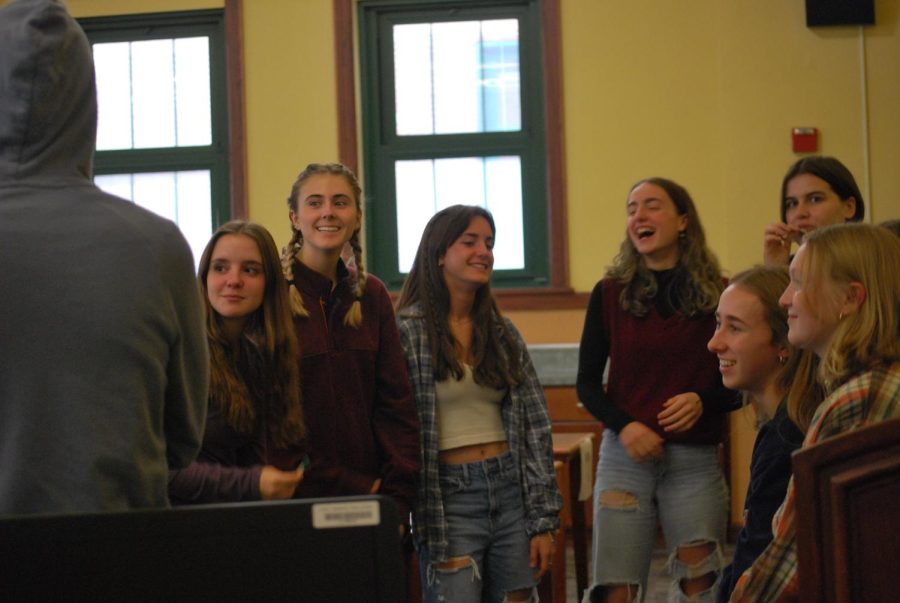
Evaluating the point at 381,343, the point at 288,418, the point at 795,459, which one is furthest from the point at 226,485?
the point at 795,459

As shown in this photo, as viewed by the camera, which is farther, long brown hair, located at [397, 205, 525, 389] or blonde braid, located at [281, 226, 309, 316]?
long brown hair, located at [397, 205, 525, 389]

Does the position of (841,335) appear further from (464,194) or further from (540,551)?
(464,194)

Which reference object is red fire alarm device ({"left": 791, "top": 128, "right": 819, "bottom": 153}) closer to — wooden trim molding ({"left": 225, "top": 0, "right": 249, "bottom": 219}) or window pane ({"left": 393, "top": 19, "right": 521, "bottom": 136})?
window pane ({"left": 393, "top": 19, "right": 521, "bottom": 136})

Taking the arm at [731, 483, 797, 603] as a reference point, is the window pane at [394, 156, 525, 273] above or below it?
above

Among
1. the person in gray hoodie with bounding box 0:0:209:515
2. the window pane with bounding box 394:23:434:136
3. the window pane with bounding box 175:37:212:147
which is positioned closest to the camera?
the person in gray hoodie with bounding box 0:0:209:515

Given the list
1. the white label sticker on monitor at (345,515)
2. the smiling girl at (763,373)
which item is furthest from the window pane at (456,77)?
the white label sticker on monitor at (345,515)

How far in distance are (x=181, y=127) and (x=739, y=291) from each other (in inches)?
171

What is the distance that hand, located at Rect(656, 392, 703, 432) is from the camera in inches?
109

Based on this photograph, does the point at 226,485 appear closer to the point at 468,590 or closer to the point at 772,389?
the point at 468,590

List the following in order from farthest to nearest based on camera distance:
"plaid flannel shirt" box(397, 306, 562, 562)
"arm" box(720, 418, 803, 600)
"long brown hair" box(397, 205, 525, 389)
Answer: "long brown hair" box(397, 205, 525, 389)
"plaid flannel shirt" box(397, 306, 562, 562)
"arm" box(720, 418, 803, 600)

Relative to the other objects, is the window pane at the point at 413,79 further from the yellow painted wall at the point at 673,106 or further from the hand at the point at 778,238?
the hand at the point at 778,238

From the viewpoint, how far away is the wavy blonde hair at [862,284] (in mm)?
1663

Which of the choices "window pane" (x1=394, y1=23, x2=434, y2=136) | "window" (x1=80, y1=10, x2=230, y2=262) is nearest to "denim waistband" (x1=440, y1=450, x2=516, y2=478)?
"window pane" (x1=394, y1=23, x2=434, y2=136)

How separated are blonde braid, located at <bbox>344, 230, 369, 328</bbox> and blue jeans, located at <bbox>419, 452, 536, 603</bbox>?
0.41 metres
